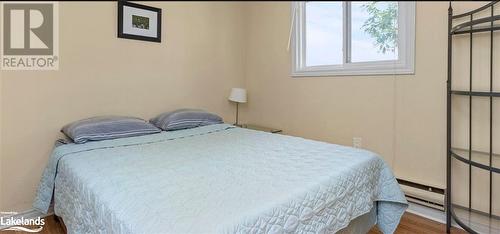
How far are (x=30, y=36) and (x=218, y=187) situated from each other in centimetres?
192

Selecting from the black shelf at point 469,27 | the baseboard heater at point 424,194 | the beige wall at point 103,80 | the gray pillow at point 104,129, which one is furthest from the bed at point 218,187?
the black shelf at point 469,27

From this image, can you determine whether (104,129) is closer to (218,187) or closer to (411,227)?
(218,187)

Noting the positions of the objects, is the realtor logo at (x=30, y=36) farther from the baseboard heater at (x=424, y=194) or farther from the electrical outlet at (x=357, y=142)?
the baseboard heater at (x=424, y=194)

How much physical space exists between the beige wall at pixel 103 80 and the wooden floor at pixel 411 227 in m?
0.26

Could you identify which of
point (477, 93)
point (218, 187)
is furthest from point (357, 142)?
point (218, 187)

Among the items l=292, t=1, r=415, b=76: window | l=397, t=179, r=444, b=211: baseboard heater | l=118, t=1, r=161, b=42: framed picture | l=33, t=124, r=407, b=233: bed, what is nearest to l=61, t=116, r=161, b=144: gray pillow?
l=33, t=124, r=407, b=233: bed

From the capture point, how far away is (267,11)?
10.8ft

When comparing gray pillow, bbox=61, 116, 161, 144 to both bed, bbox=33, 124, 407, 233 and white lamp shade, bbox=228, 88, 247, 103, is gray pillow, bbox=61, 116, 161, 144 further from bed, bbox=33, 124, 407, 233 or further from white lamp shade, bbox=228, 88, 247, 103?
white lamp shade, bbox=228, 88, 247, 103

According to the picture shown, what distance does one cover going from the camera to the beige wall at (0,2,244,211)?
6.84ft

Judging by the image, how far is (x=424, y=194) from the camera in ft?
7.11

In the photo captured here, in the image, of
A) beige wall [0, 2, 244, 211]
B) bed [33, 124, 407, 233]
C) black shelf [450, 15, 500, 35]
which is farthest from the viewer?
beige wall [0, 2, 244, 211]

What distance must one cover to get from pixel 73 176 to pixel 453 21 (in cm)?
250

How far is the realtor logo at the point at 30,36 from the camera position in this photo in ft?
6.66

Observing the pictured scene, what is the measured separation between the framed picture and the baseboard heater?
243 cm
